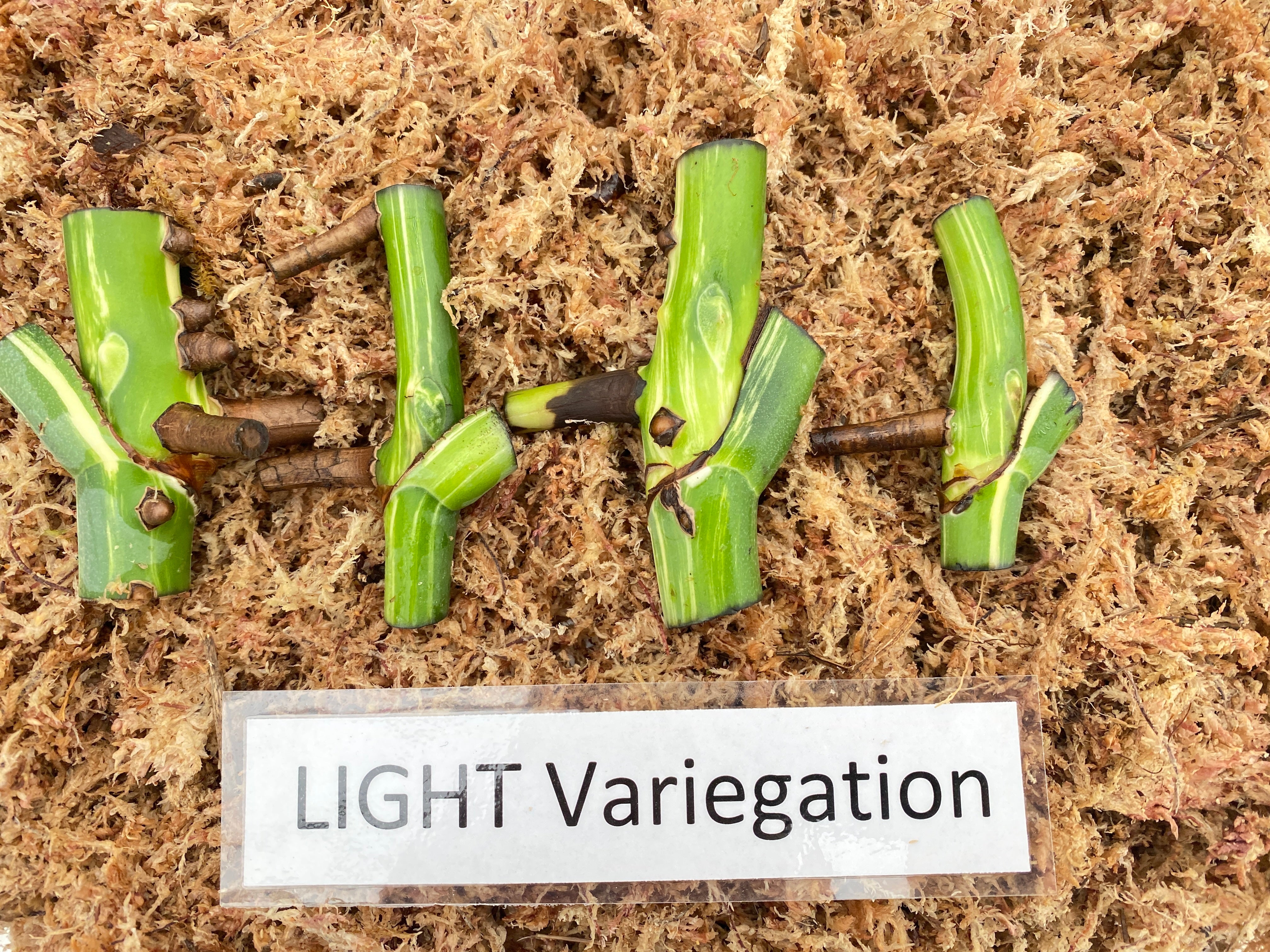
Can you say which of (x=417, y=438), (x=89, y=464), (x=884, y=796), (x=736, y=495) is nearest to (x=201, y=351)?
(x=89, y=464)

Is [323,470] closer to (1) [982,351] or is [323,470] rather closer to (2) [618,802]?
(2) [618,802]

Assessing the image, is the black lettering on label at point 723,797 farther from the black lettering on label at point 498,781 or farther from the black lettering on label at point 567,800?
the black lettering on label at point 498,781

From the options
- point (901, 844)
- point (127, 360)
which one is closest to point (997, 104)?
point (901, 844)

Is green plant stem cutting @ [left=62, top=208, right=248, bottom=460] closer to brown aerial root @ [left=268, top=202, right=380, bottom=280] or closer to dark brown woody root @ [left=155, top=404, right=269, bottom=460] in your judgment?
dark brown woody root @ [left=155, top=404, right=269, bottom=460]

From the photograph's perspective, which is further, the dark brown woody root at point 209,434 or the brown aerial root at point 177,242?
the brown aerial root at point 177,242

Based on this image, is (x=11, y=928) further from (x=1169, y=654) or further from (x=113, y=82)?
(x=1169, y=654)

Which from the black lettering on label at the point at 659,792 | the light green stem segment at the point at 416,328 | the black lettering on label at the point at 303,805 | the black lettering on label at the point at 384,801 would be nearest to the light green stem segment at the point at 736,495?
the black lettering on label at the point at 659,792
